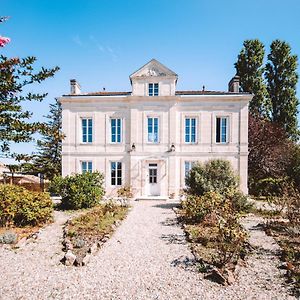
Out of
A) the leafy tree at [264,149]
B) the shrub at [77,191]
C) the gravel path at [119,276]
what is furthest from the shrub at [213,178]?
the leafy tree at [264,149]

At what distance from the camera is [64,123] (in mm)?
17859

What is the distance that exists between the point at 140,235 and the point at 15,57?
233 inches

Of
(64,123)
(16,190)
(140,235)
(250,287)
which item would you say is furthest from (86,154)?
(250,287)

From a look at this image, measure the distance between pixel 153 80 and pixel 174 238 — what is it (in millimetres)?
12760

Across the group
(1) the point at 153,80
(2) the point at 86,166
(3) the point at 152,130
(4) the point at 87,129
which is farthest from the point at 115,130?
(1) the point at 153,80

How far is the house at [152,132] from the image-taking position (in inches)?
683

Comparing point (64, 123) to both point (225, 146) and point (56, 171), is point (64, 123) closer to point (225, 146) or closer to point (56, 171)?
point (56, 171)

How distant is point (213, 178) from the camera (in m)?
12.1

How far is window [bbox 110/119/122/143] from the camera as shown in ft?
58.5

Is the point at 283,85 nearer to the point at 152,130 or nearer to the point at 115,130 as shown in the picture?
the point at 152,130

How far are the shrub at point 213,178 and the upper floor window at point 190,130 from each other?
5368 millimetres

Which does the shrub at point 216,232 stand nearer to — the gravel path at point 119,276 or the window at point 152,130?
the gravel path at point 119,276

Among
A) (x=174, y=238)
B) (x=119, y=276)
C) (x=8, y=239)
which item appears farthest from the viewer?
(x=174, y=238)

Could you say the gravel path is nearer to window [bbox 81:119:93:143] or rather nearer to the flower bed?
the flower bed
